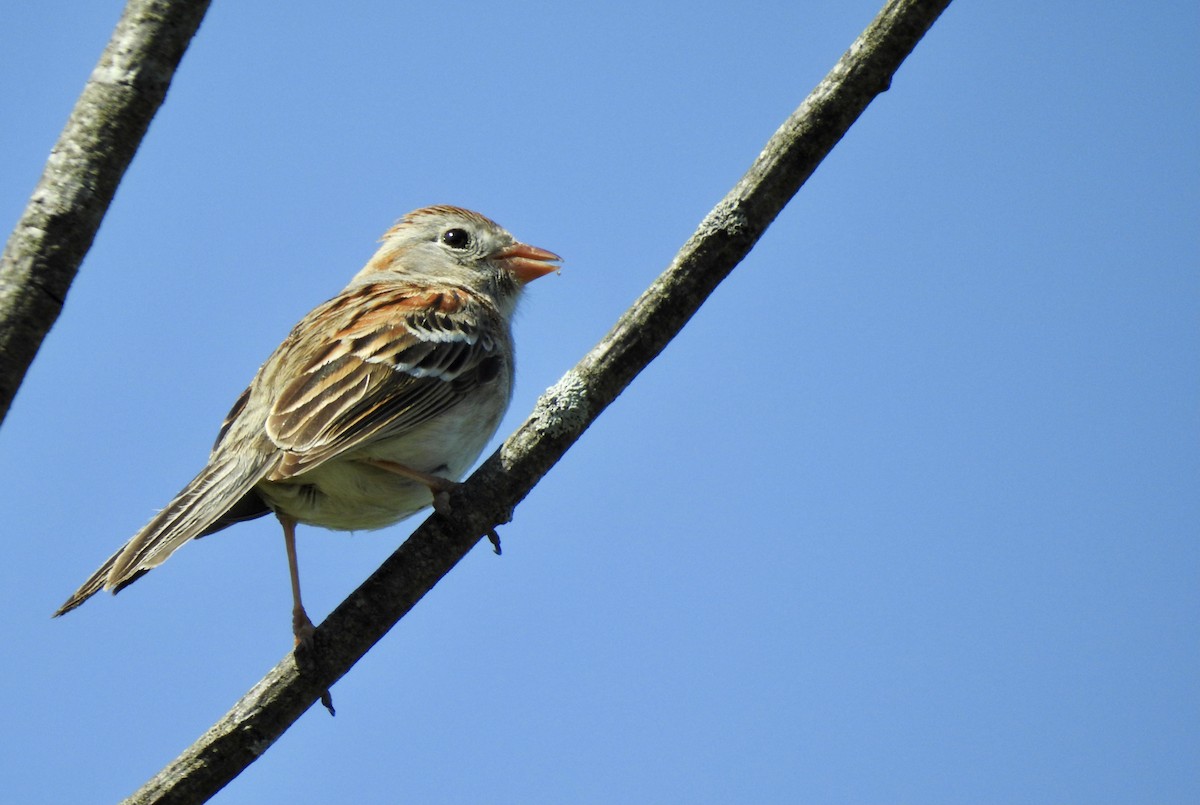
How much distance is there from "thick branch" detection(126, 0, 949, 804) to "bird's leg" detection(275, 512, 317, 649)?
185 mm

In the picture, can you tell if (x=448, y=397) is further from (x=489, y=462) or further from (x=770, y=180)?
(x=770, y=180)

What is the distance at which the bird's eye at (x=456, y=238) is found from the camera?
8.56m

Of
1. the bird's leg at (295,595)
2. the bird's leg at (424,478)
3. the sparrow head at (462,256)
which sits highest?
the sparrow head at (462,256)

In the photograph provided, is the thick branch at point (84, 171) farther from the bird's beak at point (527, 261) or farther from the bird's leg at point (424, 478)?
the bird's beak at point (527, 261)

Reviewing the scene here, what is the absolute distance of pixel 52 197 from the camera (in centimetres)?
308

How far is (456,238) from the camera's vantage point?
28.2 ft

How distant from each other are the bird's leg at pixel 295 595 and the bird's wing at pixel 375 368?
62 cm

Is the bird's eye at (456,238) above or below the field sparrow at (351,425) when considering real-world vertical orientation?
above

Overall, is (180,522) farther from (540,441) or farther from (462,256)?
(462,256)

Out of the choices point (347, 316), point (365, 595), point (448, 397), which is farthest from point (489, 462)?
point (347, 316)

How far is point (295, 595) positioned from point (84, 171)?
3.10m

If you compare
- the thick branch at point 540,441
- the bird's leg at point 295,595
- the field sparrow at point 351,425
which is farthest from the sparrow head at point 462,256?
the thick branch at point 540,441

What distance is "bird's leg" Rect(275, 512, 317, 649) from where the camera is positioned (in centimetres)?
492

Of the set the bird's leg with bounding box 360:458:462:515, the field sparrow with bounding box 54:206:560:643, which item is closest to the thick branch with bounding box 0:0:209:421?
the field sparrow with bounding box 54:206:560:643
